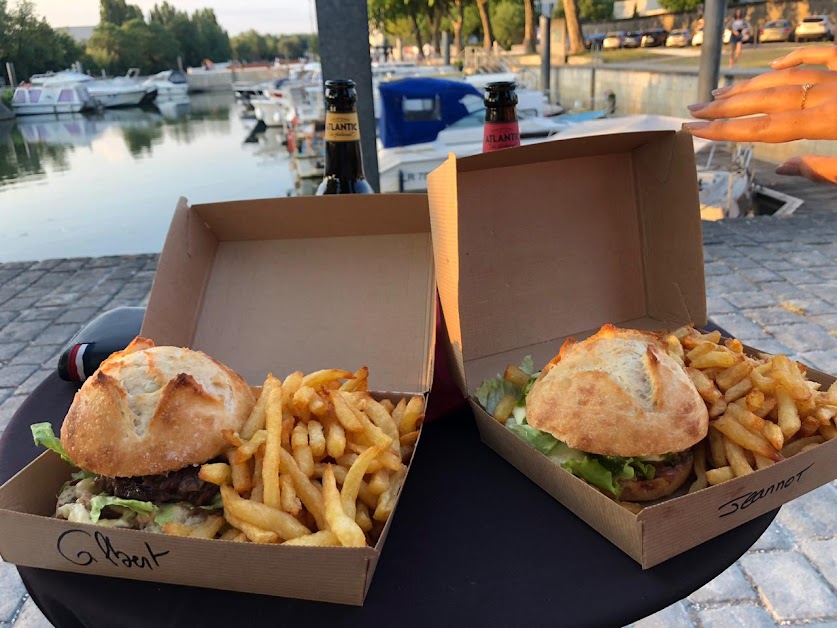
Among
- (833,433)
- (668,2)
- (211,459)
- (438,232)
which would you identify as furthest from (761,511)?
(668,2)

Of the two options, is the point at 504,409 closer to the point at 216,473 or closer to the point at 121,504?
the point at 216,473

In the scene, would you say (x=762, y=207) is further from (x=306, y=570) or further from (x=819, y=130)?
(x=306, y=570)

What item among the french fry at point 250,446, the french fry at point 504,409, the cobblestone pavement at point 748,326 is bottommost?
the cobblestone pavement at point 748,326

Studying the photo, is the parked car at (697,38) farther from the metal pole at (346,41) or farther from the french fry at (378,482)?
the french fry at (378,482)

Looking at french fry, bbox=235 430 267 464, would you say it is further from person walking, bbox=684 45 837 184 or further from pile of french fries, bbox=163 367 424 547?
person walking, bbox=684 45 837 184

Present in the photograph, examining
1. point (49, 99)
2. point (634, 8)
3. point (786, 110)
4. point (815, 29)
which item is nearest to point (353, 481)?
point (786, 110)

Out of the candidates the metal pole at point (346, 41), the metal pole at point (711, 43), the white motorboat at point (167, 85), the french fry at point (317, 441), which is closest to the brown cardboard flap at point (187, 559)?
the french fry at point (317, 441)
